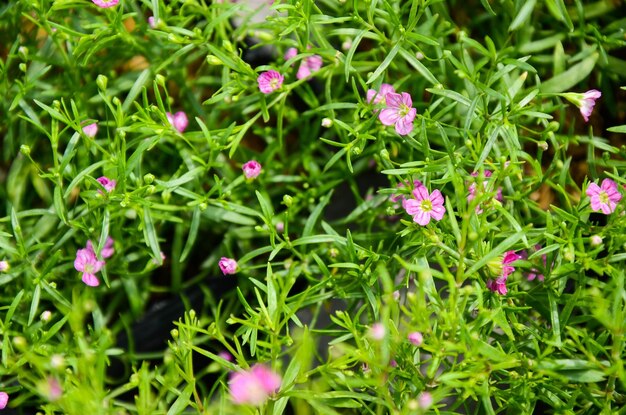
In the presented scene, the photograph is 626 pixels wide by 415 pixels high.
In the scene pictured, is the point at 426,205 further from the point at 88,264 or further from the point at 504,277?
the point at 88,264

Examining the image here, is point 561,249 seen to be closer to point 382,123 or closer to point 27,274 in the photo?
point 382,123

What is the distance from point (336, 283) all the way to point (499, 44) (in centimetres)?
60

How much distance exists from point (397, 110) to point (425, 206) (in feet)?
0.67

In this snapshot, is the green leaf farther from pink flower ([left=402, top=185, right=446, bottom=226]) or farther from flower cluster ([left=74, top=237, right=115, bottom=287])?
flower cluster ([left=74, top=237, right=115, bottom=287])

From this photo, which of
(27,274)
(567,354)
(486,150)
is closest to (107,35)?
(27,274)

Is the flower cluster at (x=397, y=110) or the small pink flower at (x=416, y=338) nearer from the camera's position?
the small pink flower at (x=416, y=338)

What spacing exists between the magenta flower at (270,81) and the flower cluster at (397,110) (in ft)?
0.55

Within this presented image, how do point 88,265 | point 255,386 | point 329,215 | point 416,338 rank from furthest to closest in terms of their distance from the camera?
point 329,215
point 88,265
point 416,338
point 255,386

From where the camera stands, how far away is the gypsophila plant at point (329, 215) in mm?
958

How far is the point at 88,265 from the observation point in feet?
4.09

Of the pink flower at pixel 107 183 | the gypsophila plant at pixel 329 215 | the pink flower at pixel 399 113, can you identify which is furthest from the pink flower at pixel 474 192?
the pink flower at pixel 107 183

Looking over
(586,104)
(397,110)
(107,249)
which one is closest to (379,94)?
(397,110)

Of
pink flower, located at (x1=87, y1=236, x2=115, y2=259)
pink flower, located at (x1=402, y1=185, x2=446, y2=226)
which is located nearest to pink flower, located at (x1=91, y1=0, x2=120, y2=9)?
pink flower, located at (x1=87, y1=236, x2=115, y2=259)

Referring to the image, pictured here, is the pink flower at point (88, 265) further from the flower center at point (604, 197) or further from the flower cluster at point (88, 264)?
the flower center at point (604, 197)
